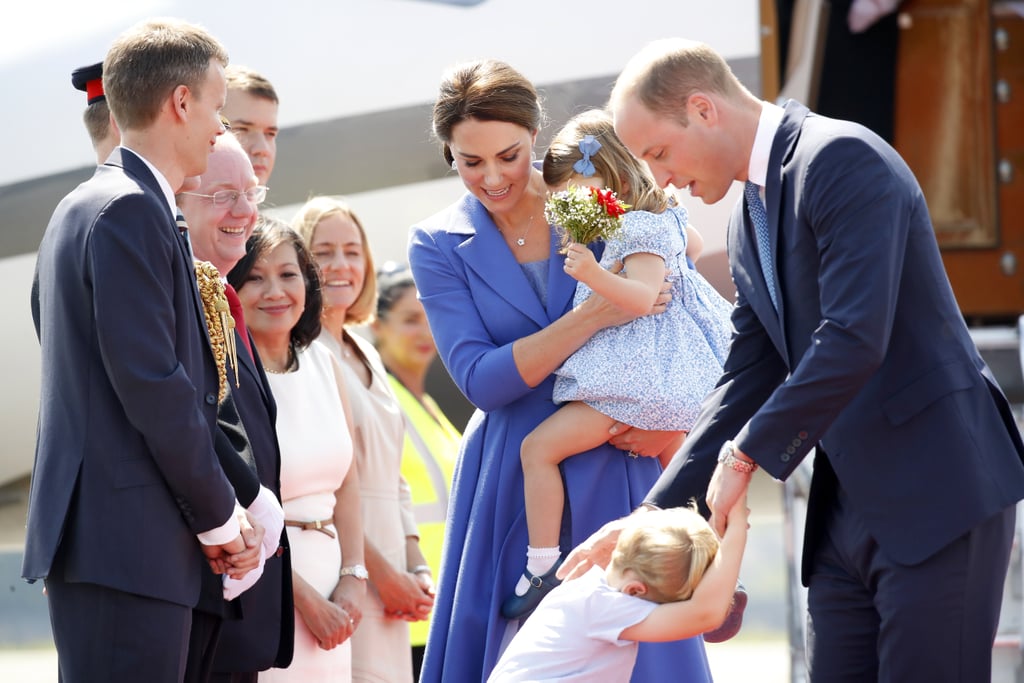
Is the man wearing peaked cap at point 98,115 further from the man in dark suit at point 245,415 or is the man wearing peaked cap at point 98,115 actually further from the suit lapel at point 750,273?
the suit lapel at point 750,273

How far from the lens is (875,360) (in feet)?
6.48

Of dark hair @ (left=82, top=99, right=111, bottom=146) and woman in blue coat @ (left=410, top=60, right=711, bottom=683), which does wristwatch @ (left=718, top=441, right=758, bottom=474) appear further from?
dark hair @ (left=82, top=99, right=111, bottom=146)

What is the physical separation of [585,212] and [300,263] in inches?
38.8

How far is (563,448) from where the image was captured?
2.56 m

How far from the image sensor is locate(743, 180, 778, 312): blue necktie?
2.24 meters

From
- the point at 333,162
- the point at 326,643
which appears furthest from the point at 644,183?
the point at 333,162

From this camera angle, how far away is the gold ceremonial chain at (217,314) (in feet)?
7.97

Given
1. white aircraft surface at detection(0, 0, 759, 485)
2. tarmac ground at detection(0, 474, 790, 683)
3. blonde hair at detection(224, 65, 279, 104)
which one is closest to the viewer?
blonde hair at detection(224, 65, 279, 104)

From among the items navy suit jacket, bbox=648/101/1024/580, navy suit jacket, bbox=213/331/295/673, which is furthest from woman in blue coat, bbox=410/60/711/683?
navy suit jacket, bbox=648/101/1024/580

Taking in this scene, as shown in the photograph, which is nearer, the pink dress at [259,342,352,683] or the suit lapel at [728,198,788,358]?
the suit lapel at [728,198,788,358]

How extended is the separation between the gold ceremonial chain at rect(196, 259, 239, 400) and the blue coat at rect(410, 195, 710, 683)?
1.38 ft

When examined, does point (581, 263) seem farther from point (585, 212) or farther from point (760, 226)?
point (760, 226)

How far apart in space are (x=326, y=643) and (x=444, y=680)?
45 cm

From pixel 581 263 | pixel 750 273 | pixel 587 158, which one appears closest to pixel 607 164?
pixel 587 158
